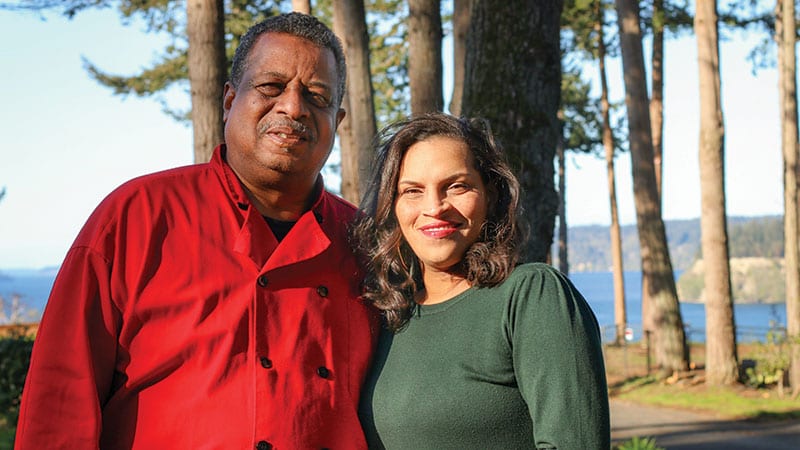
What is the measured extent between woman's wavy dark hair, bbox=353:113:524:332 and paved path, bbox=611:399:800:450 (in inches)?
390

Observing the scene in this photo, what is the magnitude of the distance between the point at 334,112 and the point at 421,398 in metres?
0.98

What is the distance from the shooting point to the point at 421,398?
272 cm

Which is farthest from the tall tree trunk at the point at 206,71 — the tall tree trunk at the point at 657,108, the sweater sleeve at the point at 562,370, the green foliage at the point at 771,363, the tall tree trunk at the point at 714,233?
the tall tree trunk at the point at 657,108

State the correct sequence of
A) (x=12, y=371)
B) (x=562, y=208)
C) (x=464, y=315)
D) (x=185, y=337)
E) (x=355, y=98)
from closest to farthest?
(x=185, y=337), (x=464, y=315), (x=355, y=98), (x=12, y=371), (x=562, y=208)

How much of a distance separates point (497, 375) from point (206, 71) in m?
4.56

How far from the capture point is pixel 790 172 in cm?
1789

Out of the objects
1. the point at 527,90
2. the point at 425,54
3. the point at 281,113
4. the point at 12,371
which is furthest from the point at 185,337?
the point at 12,371

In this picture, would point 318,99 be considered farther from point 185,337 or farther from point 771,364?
point 771,364

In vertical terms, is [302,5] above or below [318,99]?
above

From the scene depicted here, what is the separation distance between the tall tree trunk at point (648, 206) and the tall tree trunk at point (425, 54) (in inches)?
396

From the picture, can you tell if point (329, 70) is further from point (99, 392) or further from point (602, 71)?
point (602, 71)

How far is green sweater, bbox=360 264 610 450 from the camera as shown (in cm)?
242

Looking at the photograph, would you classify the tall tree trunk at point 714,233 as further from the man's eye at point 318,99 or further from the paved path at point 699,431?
the man's eye at point 318,99

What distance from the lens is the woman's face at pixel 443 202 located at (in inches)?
113
